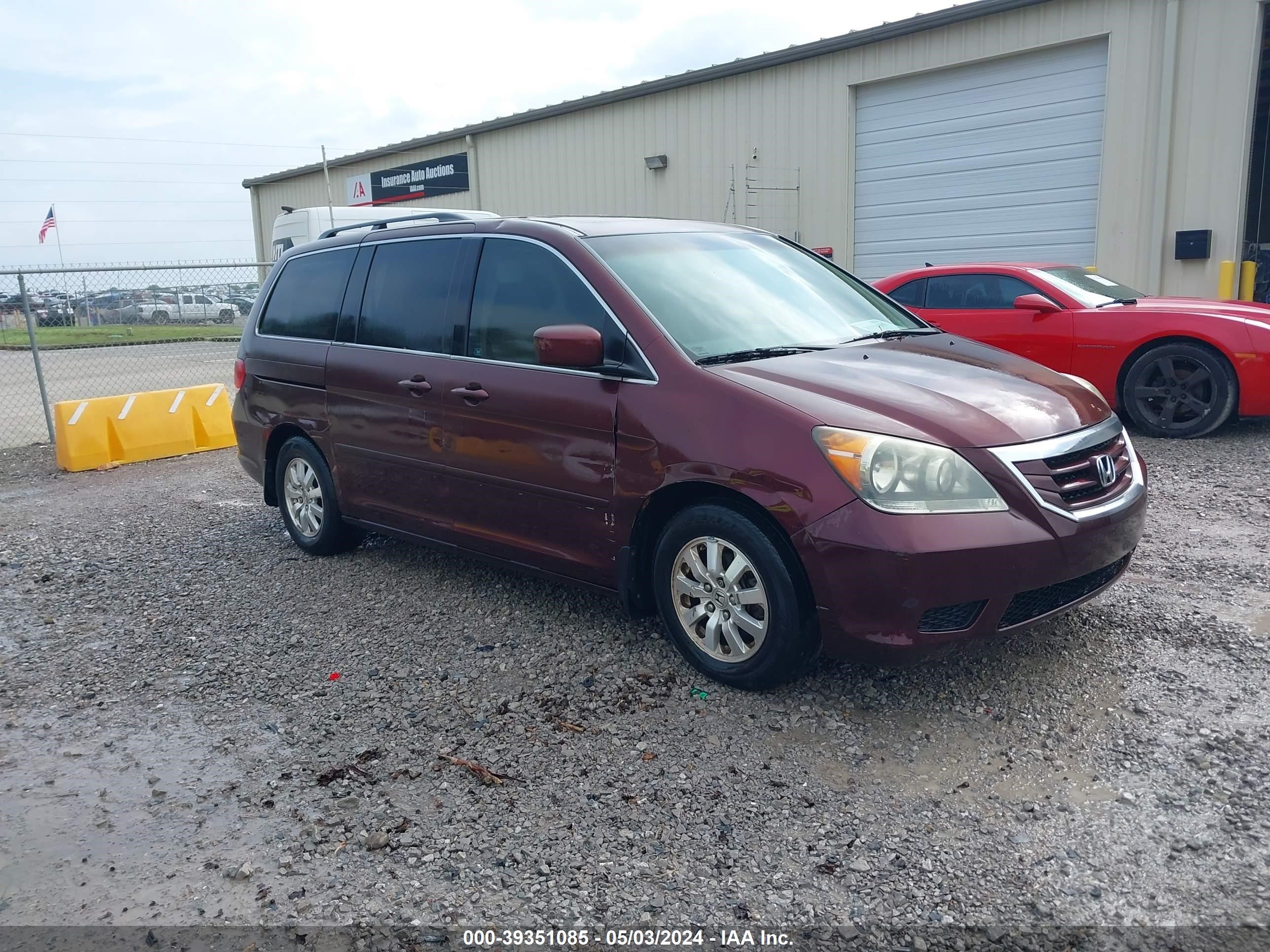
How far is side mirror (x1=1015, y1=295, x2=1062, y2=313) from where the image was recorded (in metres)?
8.55

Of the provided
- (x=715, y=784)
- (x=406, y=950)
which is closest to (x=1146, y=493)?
(x=715, y=784)

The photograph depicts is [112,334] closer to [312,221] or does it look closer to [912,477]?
[312,221]

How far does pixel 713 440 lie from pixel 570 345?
700mm

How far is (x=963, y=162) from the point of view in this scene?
1443 centimetres

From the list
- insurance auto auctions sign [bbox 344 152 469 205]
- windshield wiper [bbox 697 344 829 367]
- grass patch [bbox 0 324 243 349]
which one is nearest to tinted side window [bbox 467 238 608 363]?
windshield wiper [bbox 697 344 829 367]

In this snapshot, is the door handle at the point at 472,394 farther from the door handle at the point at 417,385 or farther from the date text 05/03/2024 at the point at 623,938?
the date text 05/03/2024 at the point at 623,938

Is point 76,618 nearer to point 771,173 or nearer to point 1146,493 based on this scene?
point 1146,493

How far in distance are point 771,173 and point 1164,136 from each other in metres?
6.01

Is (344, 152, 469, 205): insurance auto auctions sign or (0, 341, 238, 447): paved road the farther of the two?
(344, 152, 469, 205): insurance auto auctions sign

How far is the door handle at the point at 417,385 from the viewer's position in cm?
485

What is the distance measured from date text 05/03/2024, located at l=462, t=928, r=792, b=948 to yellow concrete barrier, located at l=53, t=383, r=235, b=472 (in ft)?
27.0

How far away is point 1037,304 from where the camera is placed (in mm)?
8555

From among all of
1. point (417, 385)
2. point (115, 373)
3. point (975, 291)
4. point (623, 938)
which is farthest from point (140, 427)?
point (623, 938)

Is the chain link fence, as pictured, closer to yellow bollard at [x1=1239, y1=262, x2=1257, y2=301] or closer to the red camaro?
the red camaro
